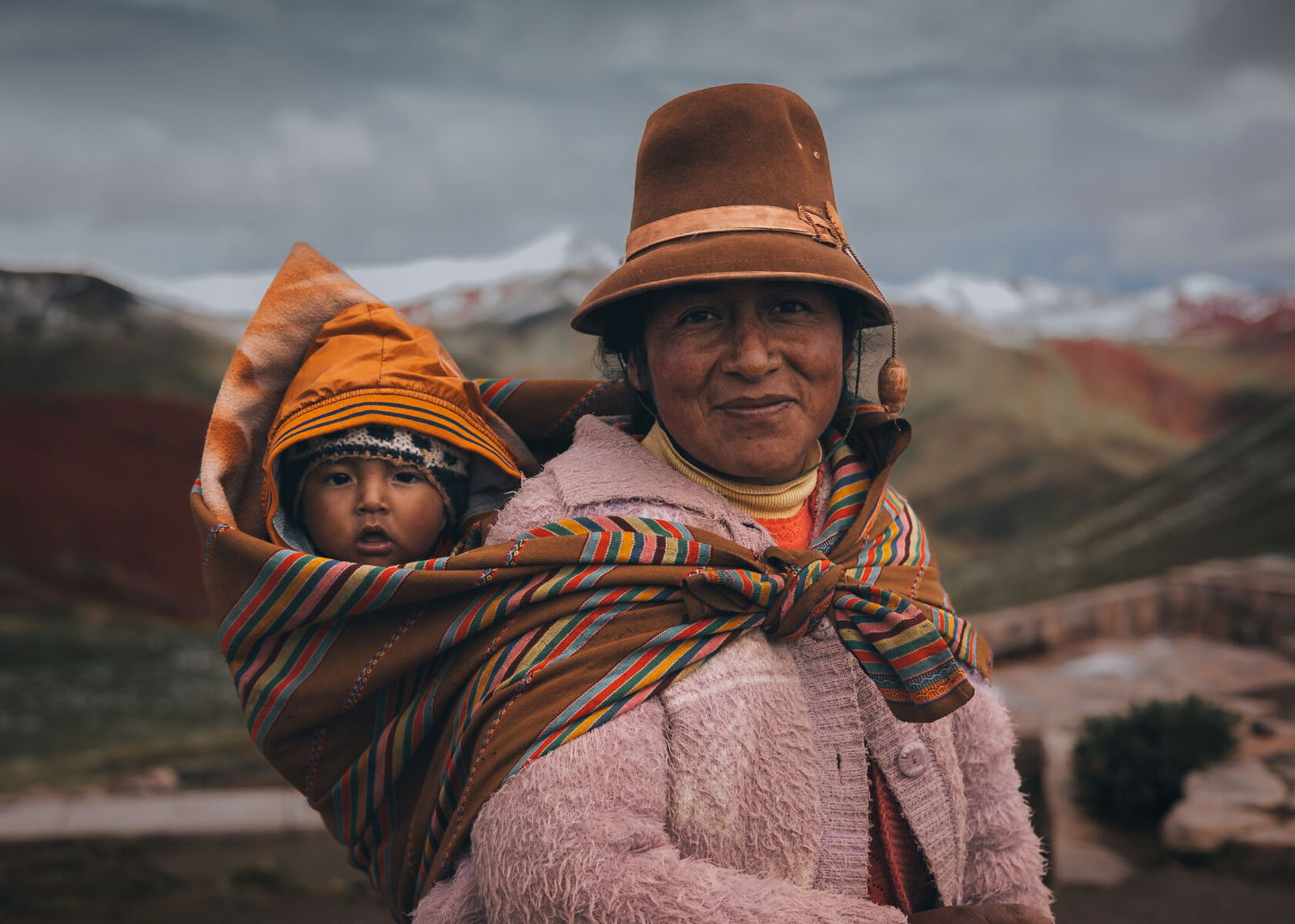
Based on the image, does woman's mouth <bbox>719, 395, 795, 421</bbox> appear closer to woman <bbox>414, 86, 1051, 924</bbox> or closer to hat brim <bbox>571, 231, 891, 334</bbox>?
woman <bbox>414, 86, 1051, 924</bbox>

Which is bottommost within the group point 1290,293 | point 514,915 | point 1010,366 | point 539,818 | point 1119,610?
point 514,915

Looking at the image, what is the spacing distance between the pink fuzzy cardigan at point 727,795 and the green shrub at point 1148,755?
335cm

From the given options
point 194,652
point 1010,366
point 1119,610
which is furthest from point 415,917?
point 1010,366

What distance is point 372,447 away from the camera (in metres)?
1.88

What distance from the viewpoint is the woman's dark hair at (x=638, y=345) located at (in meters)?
1.88

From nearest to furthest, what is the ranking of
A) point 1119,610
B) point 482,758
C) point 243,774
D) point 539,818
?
point 539,818 < point 482,758 < point 243,774 < point 1119,610

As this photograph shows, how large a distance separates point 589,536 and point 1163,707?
14.6 ft

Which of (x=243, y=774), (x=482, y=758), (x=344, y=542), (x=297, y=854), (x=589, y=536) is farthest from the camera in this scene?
(x=243, y=774)

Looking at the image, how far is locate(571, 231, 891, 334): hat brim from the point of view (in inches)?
63.7

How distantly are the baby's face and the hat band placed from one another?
0.63 m

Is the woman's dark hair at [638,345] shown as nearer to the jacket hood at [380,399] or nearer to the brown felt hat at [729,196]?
the brown felt hat at [729,196]

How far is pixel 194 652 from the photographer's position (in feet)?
23.9

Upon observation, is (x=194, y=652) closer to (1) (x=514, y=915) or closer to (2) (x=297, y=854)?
(2) (x=297, y=854)

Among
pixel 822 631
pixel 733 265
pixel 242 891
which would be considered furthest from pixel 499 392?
pixel 242 891
